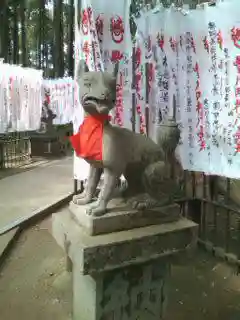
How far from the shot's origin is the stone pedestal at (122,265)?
7.52 ft

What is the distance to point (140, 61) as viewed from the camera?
3846 mm

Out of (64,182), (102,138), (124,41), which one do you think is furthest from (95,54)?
(64,182)

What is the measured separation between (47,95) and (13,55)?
427cm

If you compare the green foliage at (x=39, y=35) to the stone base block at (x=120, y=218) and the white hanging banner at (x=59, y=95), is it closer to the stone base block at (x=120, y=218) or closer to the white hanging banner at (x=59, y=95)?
the white hanging banner at (x=59, y=95)

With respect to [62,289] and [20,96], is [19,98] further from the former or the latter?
[62,289]

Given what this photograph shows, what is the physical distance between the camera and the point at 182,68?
3615 millimetres

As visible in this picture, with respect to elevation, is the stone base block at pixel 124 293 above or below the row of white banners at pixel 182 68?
below

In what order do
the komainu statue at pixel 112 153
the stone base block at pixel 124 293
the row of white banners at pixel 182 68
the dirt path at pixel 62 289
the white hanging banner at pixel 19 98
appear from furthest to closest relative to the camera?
1. the white hanging banner at pixel 19 98
2. the dirt path at pixel 62 289
3. the row of white banners at pixel 182 68
4. the stone base block at pixel 124 293
5. the komainu statue at pixel 112 153

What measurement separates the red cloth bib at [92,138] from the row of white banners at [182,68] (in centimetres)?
121

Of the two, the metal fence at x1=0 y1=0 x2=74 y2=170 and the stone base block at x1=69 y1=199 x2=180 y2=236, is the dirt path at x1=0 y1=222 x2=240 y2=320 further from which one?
the metal fence at x1=0 y1=0 x2=74 y2=170

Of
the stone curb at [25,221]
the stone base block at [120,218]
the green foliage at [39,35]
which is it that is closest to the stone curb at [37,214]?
the stone curb at [25,221]

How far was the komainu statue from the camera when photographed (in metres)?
2.27

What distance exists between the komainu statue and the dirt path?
165 centimetres

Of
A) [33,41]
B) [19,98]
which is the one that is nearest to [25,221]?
[19,98]
